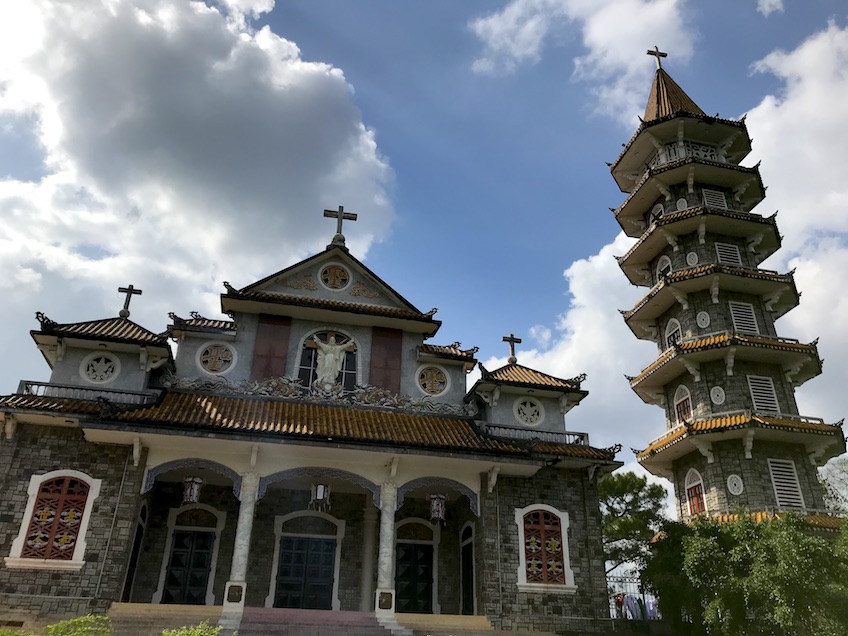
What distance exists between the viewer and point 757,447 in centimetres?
1952

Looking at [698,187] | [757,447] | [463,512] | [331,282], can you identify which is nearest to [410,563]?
[463,512]

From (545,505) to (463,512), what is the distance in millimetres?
2514

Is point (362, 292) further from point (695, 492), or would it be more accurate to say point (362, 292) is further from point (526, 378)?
point (695, 492)

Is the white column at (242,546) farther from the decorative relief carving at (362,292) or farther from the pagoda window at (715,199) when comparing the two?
the pagoda window at (715,199)

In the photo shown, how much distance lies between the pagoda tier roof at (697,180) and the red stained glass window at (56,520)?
21914 mm

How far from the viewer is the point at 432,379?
20.0 metres

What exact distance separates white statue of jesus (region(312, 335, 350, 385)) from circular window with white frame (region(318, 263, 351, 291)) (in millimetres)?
1890

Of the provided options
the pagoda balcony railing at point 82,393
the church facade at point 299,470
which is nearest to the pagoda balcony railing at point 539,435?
the church facade at point 299,470

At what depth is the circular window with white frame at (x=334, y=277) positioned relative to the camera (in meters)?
20.7

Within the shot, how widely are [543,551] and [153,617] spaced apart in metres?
9.79

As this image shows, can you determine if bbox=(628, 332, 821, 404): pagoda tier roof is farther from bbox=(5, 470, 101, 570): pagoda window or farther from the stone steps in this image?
bbox=(5, 470, 101, 570): pagoda window

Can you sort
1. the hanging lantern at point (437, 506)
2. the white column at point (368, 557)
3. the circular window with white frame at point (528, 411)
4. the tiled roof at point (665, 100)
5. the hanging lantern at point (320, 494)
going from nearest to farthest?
the hanging lantern at point (320, 494)
the hanging lantern at point (437, 506)
the white column at point (368, 557)
the circular window with white frame at point (528, 411)
the tiled roof at point (665, 100)

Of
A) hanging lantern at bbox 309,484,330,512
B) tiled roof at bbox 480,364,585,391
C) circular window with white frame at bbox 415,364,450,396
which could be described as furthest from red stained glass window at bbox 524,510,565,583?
hanging lantern at bbox 309,484,330,512

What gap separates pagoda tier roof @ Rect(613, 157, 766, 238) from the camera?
23.9 meters
